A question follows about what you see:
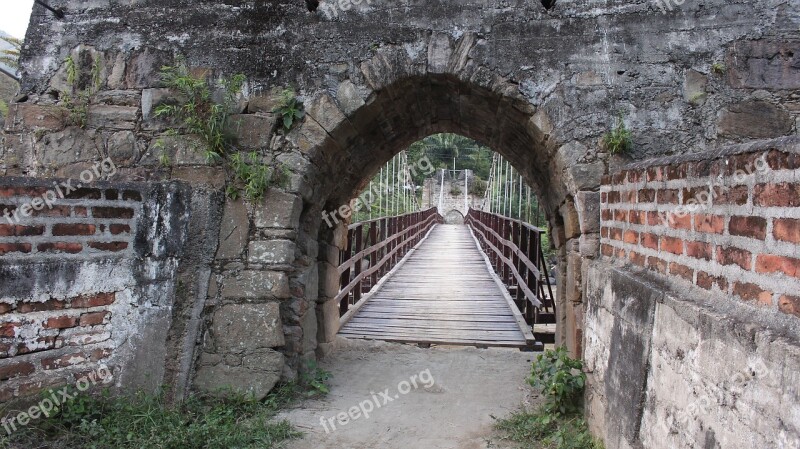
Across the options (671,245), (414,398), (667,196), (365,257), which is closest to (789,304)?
(671,245)

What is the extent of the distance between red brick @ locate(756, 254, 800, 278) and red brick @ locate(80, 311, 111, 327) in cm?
275

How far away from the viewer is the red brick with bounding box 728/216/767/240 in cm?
124

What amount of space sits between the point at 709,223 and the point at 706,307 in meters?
0.26

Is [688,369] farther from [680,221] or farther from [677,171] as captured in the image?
[677,171]

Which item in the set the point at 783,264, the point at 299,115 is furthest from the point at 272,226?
the point at 783,264

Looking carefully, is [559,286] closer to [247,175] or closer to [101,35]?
[247,175]

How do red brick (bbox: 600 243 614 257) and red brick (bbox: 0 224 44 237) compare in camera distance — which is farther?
red brick (bbox: 600 243 614 257)

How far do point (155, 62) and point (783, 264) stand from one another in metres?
3.38

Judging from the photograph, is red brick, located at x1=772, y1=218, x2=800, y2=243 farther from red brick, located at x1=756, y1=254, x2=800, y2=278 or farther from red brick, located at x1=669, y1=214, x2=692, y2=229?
red brick, located at x1=669, y1=214, x2=692, y2=229

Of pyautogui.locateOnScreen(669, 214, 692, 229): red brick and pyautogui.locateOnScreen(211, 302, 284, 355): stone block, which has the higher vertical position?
pyautogui.locateOnScreen(669, 214, 692, 229): red brick

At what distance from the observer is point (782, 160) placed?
3.86 feet

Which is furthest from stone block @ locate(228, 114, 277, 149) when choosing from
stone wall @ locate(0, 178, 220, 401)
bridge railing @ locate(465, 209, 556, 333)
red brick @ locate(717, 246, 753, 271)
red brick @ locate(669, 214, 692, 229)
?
bridge railing @ locate(465, 209, 556, 333)

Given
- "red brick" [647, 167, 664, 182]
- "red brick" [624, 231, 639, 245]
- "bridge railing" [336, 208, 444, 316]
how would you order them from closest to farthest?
"red brick" [647, 167, 664, 182], "red brick" [624, 231, 639, 245], "bridge railing" [336, 208, 444, 316]

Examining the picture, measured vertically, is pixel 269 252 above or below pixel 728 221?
below
